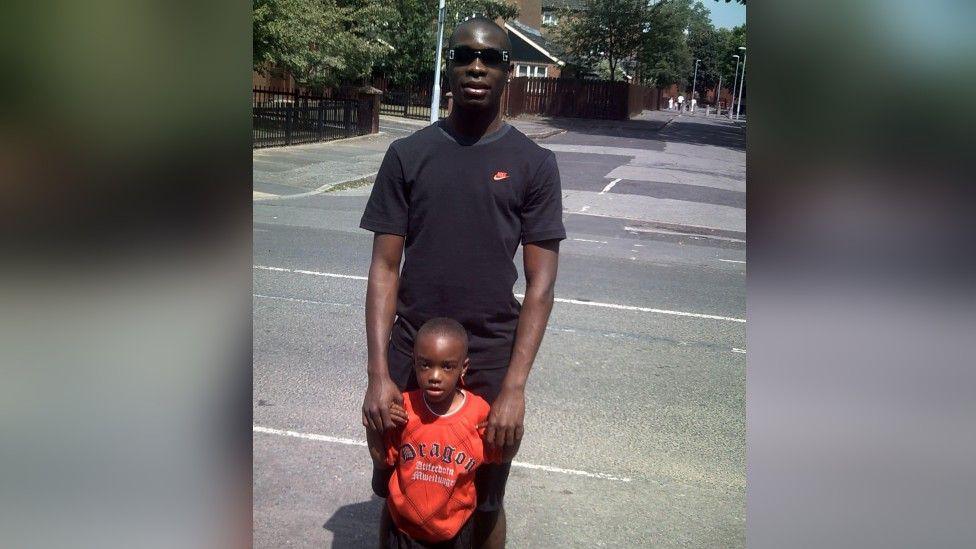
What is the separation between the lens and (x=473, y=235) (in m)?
2.59

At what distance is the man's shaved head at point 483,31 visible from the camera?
2.52m

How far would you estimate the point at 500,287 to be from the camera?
104 inches

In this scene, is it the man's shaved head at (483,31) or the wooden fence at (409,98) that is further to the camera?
the wooden fence at (409,98)

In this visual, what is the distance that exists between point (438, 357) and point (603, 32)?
168 ft

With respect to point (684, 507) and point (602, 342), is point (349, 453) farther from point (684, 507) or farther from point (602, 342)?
point (602, 342)

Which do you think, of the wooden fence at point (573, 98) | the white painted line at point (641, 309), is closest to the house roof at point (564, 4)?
the wooden fence at point (573, 98)

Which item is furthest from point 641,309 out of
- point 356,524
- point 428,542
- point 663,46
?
point 663,46

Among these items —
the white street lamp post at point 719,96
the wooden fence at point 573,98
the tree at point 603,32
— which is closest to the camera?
the wooden fence at point 573,98

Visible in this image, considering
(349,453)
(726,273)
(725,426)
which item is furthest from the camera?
(726,273)

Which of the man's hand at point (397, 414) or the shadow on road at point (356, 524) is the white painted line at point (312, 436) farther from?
the man's hand at point (397, 414)

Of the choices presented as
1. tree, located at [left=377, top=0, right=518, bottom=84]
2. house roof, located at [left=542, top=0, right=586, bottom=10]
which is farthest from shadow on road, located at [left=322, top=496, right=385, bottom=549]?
house roof, located at [left=542, top=0, right=586, bottom=10]

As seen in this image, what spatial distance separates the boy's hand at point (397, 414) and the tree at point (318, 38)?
49.7ft

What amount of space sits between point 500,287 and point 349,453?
2.37 meters
